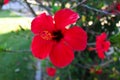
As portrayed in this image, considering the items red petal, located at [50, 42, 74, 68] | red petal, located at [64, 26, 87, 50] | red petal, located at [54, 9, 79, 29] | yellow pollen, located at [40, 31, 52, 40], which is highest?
red petal, located at [54, 9, 79, 29]

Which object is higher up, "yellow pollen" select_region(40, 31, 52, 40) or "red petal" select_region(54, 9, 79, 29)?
"red petal" select_region(54, 9, 79, 29)

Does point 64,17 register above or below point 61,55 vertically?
above

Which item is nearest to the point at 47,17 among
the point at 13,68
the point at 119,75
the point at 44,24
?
the point at 44,24

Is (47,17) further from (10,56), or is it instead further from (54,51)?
(10,56)
